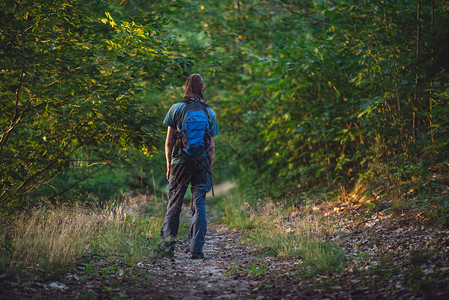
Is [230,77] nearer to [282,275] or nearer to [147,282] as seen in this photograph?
[282,275]

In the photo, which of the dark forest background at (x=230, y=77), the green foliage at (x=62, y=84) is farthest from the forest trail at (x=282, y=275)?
the green foliage at (x=62, y=84)

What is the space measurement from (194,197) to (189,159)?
0.57 metres

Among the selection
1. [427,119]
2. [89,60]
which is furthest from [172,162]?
[427,119]

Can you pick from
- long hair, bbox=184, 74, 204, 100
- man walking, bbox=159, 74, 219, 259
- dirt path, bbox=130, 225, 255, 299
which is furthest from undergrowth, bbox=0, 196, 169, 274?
long hair, bbox=184, 74, 204, 100

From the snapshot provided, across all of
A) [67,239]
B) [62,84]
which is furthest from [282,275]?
[62,84]

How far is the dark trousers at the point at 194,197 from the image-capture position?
17.3 ft

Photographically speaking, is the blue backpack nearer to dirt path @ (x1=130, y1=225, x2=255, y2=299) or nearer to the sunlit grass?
dirt path @ (x1=130, y1=225, x2=255, y2=299)

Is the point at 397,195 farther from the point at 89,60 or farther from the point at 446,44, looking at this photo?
the point at 89,60

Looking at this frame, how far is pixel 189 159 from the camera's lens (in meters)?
5.18

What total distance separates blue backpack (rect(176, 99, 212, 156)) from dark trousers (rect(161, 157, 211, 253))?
258mm

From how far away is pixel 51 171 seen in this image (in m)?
5.90

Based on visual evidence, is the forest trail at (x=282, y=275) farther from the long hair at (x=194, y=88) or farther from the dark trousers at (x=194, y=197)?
the long hair at (x=194, y=88)

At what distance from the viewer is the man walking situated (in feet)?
16.9

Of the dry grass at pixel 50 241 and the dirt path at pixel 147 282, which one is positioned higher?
the dry grass at pixel 50 241
